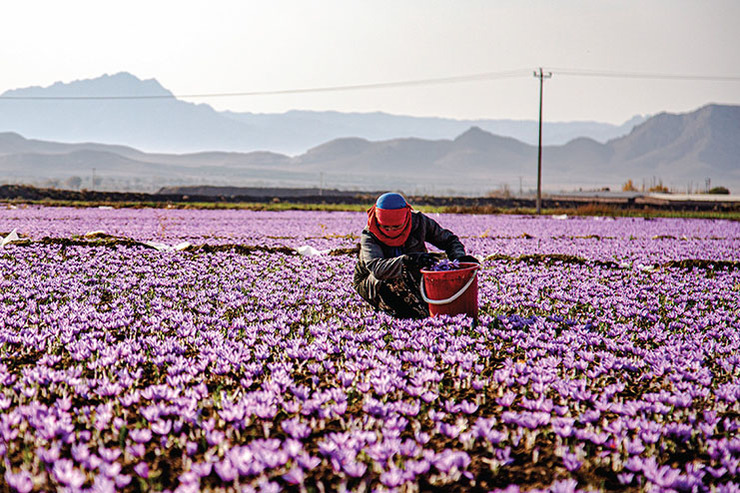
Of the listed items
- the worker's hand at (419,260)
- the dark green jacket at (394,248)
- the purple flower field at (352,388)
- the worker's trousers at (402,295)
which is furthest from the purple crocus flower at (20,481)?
the worker's trousers at (402,295)

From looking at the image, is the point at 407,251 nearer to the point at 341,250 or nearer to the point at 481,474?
the point at 481,474

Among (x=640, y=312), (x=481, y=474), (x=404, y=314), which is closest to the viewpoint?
(x=481, y=474)

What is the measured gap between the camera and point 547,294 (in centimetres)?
936

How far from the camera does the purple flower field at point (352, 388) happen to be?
3564 mm

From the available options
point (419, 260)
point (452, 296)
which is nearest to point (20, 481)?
point (419, 260)

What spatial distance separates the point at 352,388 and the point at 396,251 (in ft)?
9.01

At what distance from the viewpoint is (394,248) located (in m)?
7.34

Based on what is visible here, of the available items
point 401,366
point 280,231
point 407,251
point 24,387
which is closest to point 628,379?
point 401,366

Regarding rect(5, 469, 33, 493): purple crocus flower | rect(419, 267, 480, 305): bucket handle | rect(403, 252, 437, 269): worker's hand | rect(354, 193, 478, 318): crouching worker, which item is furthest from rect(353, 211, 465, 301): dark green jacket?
rect(5, 469, 33, 493): purple crocus flower

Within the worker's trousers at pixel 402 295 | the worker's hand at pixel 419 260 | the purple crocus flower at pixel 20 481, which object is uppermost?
the worker's hand at pixel 419 260

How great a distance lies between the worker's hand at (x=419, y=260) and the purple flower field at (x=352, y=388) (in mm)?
730

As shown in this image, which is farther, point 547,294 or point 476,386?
point 547,294

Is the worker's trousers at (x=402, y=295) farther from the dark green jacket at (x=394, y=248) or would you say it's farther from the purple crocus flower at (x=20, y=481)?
the purple crocus flower at (x=20, y=481)

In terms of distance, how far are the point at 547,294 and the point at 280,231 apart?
1333 centimetres
